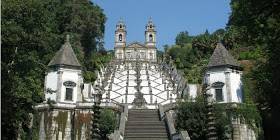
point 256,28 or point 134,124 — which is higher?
point 256,28

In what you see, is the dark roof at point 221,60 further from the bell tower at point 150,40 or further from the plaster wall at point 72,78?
the bell tower at point 150,40

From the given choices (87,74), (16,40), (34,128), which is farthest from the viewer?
(87,74)

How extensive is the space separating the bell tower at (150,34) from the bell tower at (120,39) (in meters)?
5.26

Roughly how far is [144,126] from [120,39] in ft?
238

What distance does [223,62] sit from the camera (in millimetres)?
33969

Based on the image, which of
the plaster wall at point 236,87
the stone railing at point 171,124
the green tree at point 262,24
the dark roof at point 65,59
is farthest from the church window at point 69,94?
the green tree at point 262,24

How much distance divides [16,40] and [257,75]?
48.7ft

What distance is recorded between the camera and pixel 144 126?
84.7 feet

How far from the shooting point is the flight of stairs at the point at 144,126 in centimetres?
2402

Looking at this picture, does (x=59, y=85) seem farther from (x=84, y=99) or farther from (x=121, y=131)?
(x=121, y=131)

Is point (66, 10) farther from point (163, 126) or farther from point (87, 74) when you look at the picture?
point (163, 126)

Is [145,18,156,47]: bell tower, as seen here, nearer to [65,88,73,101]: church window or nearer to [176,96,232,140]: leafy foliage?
[65,88,73,101]: church window

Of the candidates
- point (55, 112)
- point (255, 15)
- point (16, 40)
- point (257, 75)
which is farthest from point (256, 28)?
point (55, 112)

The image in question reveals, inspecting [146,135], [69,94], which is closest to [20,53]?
[146,135]
